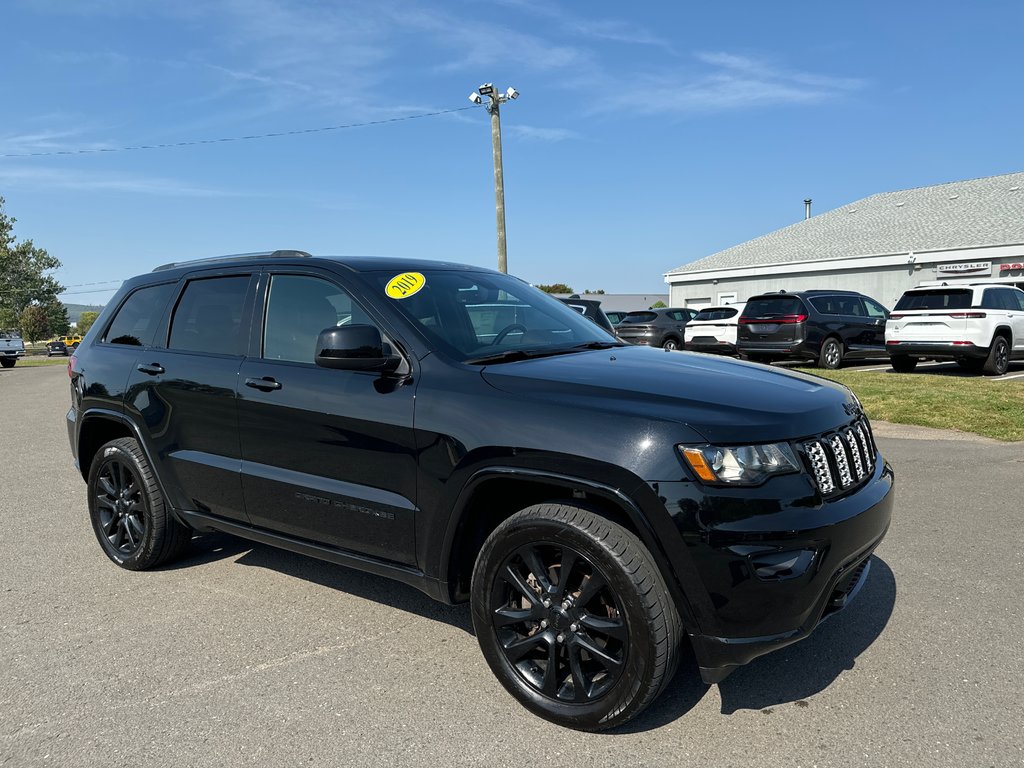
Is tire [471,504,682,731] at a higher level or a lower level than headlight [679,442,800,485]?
lower

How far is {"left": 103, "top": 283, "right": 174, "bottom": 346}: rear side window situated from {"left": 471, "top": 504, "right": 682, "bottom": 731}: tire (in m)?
2.74

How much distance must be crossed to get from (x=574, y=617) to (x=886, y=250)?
29611 mm

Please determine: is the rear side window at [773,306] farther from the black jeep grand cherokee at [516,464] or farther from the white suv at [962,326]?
the black jeep grand cherokee at [516,464]

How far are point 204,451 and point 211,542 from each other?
144cm

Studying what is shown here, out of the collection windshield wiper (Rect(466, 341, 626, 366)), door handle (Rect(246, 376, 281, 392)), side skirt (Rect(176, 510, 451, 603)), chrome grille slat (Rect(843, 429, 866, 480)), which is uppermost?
windshield wiper (Rect(466, 341, 626, 366))

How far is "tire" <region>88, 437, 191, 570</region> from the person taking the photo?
180 inches

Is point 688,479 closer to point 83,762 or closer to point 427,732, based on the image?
point 427,732

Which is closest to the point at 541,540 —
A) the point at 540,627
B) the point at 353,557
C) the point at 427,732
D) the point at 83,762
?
the point at 540,627

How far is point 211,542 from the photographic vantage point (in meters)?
5.38

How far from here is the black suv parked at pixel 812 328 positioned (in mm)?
17203

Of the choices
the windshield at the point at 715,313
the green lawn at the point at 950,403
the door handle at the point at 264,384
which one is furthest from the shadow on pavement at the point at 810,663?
the windshield at the point at 715,313

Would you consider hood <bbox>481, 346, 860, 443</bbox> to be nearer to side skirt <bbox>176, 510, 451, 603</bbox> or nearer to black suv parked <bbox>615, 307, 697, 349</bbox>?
side skirt <bbox>176, 510, 451, 603</bbox>

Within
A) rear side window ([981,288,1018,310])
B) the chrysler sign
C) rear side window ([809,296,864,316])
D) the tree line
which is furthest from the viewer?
the tree line

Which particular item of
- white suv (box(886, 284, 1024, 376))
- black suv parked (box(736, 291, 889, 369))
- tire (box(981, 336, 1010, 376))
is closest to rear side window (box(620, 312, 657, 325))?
black suv parked (box(736, 291, 889, 369))
